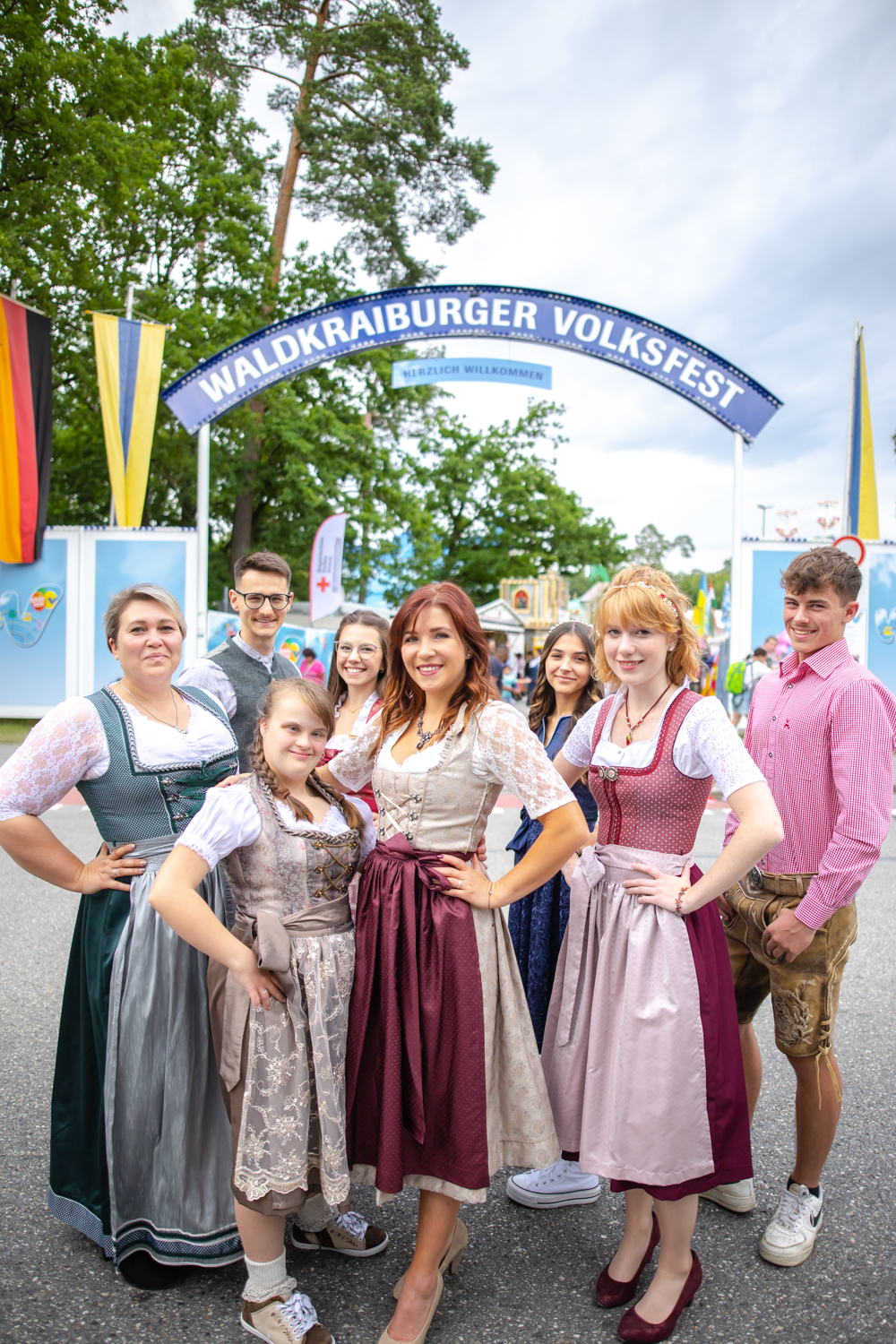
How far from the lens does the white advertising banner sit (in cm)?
1495

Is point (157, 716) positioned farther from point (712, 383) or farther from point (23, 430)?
point (23, 430)

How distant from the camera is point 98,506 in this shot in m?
18.2

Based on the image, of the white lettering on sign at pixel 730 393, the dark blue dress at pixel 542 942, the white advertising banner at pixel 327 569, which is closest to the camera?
the dark blue dress at pixel 542 942

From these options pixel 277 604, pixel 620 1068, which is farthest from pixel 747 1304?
pixel 277 604

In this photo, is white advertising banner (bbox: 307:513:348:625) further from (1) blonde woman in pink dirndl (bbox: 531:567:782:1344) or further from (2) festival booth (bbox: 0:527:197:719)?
(1) blonde woman in pink dirndl (bbox: 531:567:782:1344)

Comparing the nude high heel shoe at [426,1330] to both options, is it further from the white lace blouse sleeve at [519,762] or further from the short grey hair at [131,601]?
the short grey hair at [131,601]

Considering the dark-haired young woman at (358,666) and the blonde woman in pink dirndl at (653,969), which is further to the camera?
the dark-haired young woman at (358,666)

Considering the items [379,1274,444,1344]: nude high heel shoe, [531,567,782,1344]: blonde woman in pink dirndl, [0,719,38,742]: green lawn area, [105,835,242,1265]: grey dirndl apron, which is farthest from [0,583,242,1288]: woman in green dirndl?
[0,719,38,742]: green lawn area

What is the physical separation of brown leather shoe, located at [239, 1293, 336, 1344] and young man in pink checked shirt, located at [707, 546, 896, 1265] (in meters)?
1.19

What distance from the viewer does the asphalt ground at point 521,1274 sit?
204 centimetres

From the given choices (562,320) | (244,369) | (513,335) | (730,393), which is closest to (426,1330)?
(513,335)

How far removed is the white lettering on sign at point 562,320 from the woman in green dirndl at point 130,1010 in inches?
327

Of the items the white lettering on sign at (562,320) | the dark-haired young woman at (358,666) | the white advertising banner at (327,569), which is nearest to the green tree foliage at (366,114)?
the white advertising banner at (327,569)

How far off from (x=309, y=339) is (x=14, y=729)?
27.3ft
